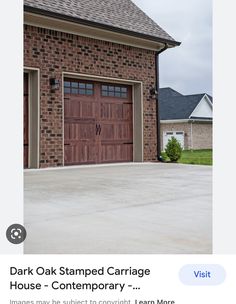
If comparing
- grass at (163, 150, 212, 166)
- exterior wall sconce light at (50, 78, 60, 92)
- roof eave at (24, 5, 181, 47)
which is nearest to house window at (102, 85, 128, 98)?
roof eave at (24, 5, 181, 47)

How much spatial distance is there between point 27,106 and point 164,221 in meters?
4.45

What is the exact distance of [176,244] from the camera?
6.26ft

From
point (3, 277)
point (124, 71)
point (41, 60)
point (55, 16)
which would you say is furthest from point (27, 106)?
point (3, 277)

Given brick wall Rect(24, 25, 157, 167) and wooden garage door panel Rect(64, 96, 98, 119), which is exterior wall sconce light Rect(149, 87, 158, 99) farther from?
wooden garage door panel Rect(64, 96, 98, 119)

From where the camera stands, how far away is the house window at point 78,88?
267 inches

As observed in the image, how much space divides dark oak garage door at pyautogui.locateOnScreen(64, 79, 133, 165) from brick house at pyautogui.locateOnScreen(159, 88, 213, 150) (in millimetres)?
7851

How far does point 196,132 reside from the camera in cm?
1599

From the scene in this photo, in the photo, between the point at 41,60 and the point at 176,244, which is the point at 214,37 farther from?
the point at 41,60

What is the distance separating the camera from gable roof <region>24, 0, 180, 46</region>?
611cm

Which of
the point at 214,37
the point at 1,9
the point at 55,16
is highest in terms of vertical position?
the point at 55,16

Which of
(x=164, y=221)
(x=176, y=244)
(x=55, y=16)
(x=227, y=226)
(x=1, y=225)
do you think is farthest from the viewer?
(x=55, y=16)

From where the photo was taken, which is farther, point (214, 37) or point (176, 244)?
point (176, 244)

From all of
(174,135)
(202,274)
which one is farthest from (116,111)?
(174,135)

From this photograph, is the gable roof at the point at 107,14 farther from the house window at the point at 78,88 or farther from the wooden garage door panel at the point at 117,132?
the wooden garage door panel at the point at 117,132
